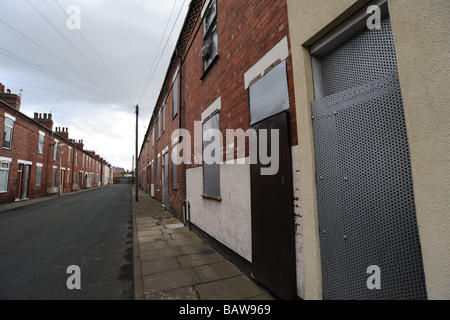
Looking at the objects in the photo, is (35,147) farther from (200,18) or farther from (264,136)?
(264,136)

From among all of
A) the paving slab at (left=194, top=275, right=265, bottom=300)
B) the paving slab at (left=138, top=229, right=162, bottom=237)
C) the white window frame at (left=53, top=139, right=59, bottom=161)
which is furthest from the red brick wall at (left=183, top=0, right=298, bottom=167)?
the white window frame at (left=53, top=139, right=59, bottom=161)

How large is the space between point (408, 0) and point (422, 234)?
1624 millimetres

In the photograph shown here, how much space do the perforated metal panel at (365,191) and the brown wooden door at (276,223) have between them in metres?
0.39

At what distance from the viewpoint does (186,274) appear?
351 centimetres

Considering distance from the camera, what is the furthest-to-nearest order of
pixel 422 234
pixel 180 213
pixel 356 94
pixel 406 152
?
pixel 180 213 < pixel 356 94 < pixel 406 152 < pixel 422 234

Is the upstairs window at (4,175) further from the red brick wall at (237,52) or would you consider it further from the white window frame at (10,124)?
the red brick wall at (237,52)

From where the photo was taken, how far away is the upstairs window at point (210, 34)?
5484mm

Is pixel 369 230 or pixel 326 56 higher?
pixel 326 56

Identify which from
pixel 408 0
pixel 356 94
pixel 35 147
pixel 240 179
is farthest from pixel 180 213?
pixel 35 147

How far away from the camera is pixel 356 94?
1.97 m

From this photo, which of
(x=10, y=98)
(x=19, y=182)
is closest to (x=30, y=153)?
(x=19, y=182)

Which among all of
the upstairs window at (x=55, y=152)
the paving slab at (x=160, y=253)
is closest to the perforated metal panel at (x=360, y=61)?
the paving slab at (x=160, y=253)

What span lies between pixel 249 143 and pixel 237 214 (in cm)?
131

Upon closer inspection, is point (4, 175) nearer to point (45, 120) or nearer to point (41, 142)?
point (41, 142)
